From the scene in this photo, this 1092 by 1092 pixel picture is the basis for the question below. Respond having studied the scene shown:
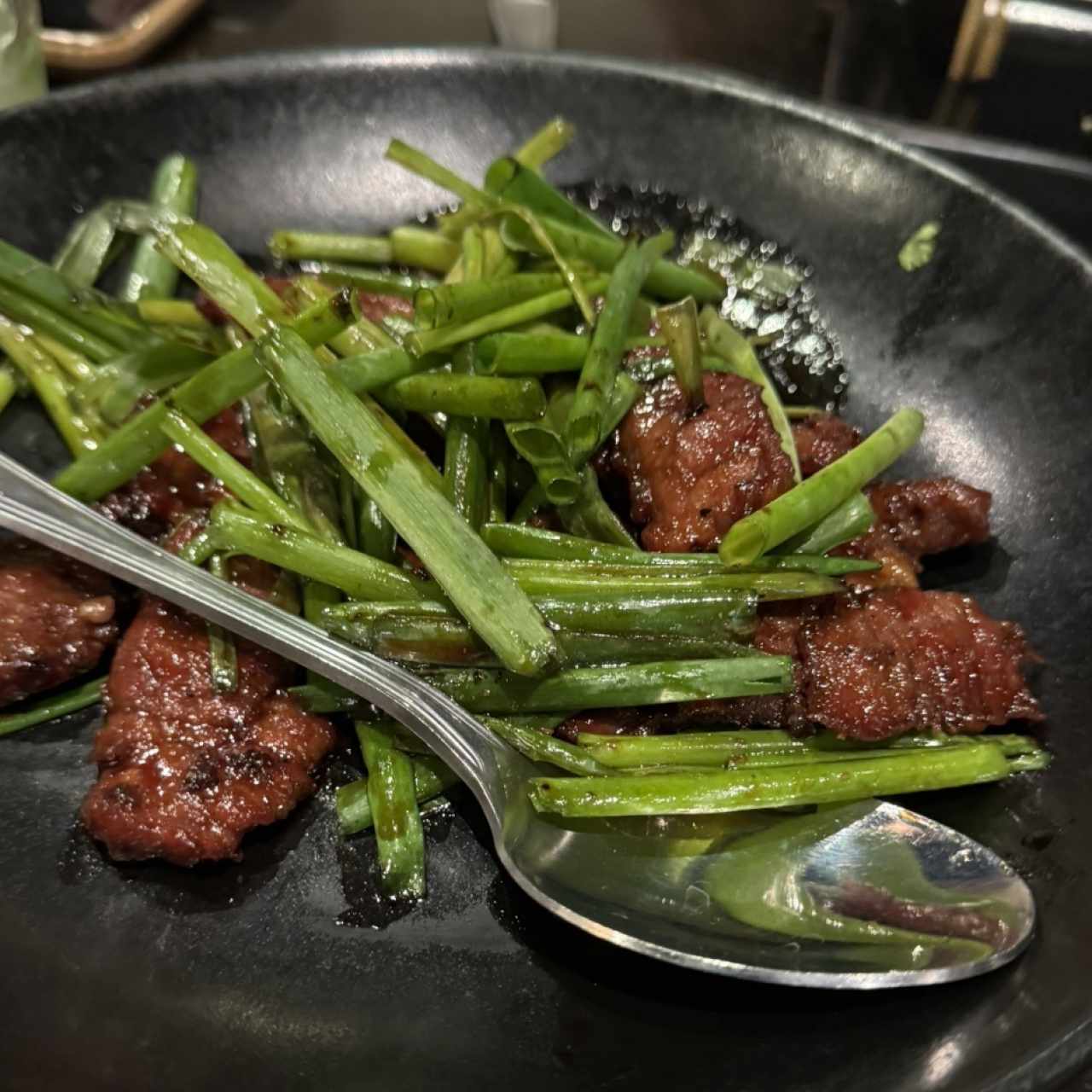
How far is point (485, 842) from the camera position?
1.79 m

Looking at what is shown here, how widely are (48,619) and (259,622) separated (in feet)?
1.53

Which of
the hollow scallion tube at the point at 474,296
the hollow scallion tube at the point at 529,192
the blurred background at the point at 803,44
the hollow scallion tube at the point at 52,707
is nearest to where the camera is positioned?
the hollow scallion tube at the point at 52,707

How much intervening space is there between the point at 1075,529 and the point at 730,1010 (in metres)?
1.30

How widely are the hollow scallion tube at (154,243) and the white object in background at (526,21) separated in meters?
2.11

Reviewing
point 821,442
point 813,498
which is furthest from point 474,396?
point 821,442

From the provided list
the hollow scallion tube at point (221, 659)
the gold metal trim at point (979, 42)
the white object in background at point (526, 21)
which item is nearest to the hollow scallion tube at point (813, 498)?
the hollow scallion tube at point (221, 659)

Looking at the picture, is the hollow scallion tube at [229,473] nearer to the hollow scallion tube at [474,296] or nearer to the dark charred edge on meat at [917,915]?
the hollow scallion tube at [474,296]

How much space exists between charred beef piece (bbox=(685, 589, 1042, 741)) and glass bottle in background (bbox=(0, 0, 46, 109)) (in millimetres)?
2801

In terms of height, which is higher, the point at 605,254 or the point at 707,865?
the point at 605,254

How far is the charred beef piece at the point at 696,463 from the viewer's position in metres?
1.88

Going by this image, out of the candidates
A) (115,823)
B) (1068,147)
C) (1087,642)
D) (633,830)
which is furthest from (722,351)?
(1068,147)

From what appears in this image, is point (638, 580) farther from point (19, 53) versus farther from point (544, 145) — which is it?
point (19, 53)

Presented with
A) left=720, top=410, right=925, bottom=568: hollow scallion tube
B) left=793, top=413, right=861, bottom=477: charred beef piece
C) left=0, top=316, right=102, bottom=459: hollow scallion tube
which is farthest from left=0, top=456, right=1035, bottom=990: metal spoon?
left=793, top=413, right=861, bottom=477: charred beef piece

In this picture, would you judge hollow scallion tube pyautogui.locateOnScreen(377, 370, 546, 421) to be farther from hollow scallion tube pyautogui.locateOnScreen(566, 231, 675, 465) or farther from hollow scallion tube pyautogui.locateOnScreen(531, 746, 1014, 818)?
hollow scallion tube pyautogui.locateOnScreen(531, 746, 1014, 818)
